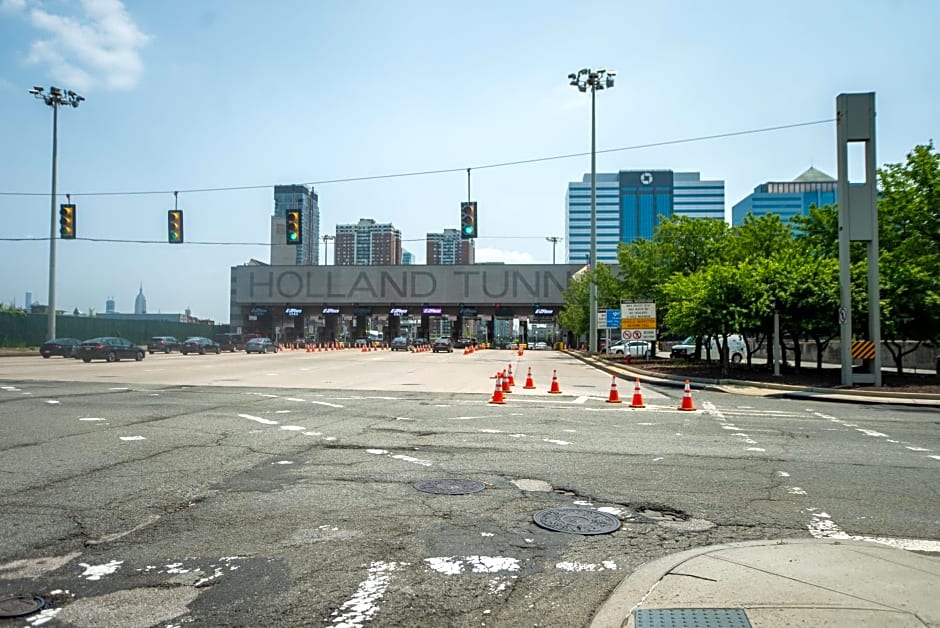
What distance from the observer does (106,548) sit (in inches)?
205

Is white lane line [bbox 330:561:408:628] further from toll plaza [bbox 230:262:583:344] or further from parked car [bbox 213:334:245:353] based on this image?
toll plaza [bbox 230:262:583:344]

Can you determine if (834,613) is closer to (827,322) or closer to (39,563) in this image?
(39,563)

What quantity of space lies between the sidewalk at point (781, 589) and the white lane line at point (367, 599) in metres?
1.31

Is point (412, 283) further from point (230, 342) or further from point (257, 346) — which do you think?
point (257, 346)

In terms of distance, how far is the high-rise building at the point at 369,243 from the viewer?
81.9 m

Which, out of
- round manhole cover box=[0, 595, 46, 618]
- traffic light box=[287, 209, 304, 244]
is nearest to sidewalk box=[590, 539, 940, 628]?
round manhole cover box=[0, 595, 46, 618]

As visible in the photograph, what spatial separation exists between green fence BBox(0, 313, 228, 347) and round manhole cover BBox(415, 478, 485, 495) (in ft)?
163

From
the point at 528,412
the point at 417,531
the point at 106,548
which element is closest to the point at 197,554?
Result: the point at 106,548

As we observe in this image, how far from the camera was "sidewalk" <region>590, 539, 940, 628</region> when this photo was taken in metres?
3.81

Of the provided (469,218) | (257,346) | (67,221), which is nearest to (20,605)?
(469,218)

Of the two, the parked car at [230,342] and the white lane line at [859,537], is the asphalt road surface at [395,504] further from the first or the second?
the parked car at [230,342]

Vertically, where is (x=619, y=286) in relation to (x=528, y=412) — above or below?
above

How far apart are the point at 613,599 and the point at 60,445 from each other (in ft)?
27.2

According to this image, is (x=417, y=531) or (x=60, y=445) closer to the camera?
(x=417, y=531)
